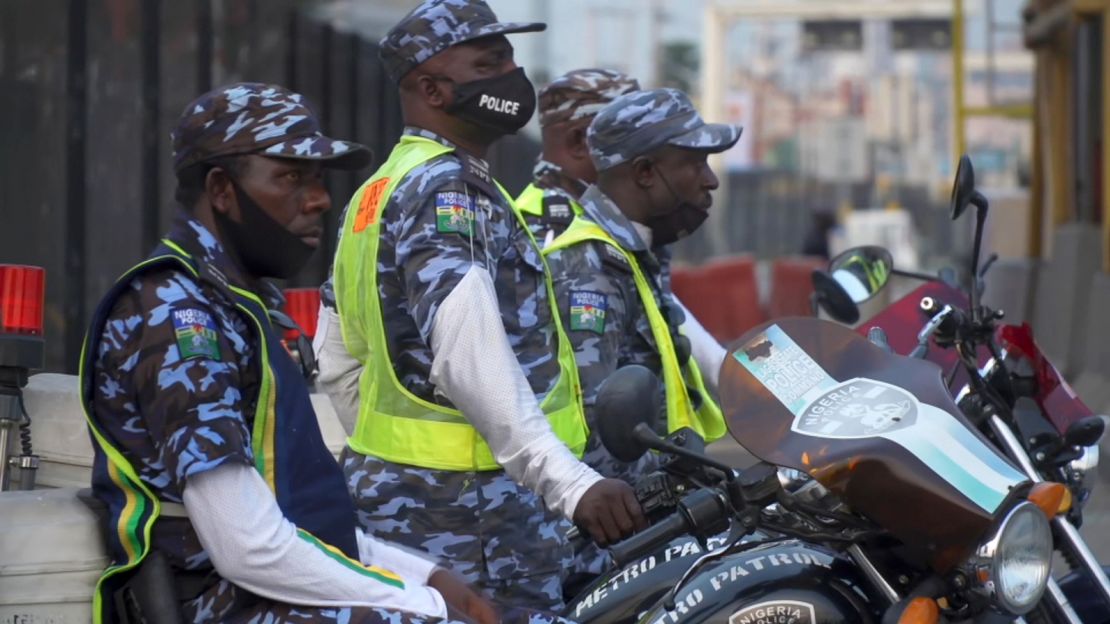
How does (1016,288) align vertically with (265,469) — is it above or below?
below

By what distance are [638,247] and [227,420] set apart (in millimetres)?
1909

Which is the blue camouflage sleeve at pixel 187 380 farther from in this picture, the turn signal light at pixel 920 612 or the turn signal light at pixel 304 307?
the turn signal light at pixel 304 307

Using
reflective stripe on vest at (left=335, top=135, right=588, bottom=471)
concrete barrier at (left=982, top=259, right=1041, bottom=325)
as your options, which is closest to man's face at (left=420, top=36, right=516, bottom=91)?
reflective stripe on vest at (left=335, top=135, right=588, bottom=471)

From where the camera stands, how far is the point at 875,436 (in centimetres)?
299

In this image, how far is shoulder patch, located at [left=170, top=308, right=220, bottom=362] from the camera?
2.95 metres

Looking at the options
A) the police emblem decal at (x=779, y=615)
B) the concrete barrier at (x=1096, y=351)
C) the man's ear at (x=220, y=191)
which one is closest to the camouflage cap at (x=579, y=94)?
the man's ear at (x=220, y=191)

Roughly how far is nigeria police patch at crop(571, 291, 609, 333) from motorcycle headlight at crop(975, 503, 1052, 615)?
5.20 ft

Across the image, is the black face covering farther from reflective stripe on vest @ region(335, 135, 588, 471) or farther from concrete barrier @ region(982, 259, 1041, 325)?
concrete barrier @ region(982, 259, 1041, 325)

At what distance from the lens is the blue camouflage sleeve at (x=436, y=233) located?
12.1 feet

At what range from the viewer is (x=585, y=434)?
418 centimetres

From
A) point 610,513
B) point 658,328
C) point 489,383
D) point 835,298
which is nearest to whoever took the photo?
point 610,513

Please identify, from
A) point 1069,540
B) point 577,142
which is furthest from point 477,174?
point 577,142

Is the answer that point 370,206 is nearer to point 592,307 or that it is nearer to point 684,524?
point 592,307

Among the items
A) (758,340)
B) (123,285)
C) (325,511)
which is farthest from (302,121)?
(758,340)
